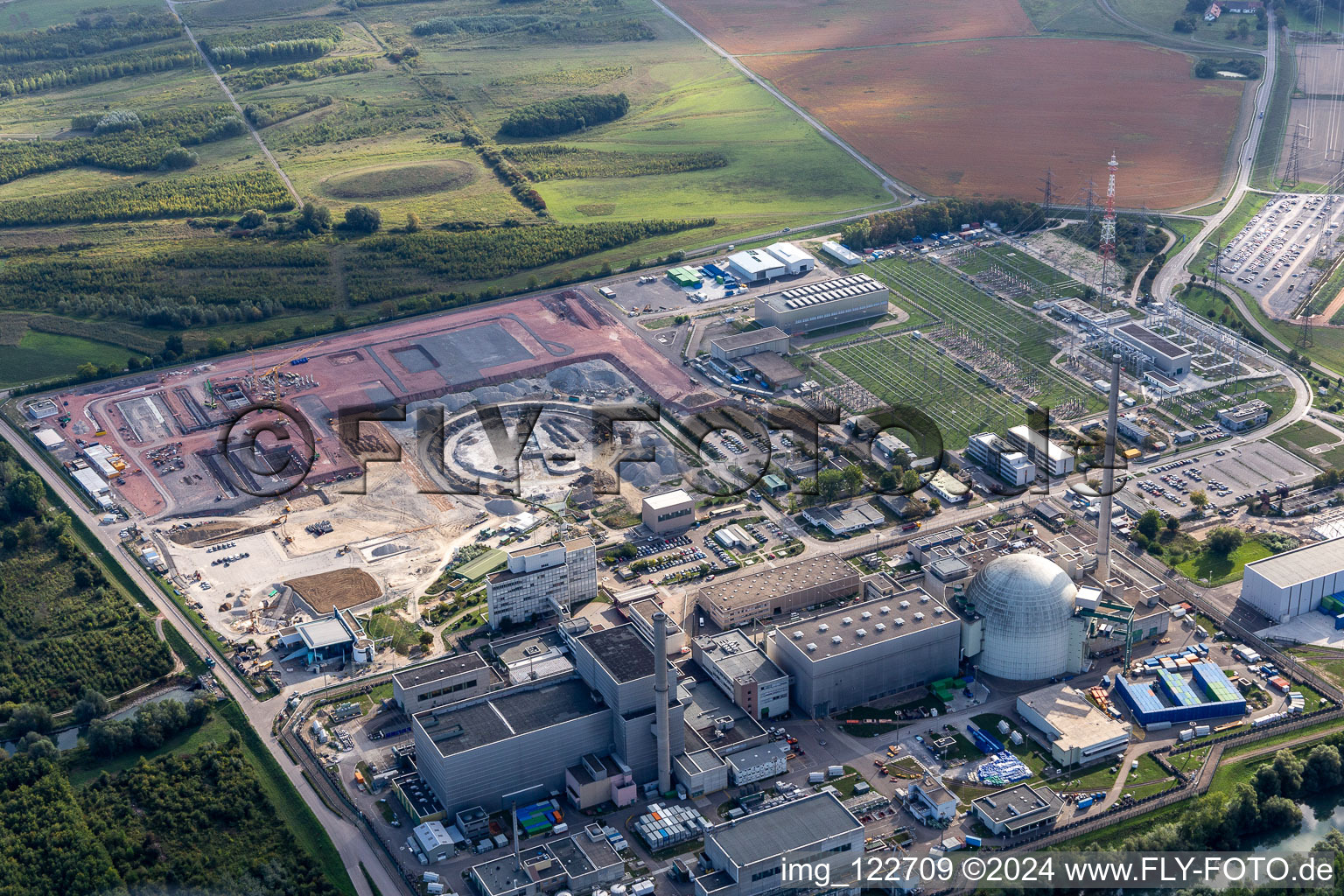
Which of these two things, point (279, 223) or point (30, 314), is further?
point (279, 223)

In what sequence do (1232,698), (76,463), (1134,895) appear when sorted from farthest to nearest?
(76,463) < (1232,698) < (1134,895)

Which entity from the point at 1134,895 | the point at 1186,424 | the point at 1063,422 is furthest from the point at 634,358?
the point at 1134,895

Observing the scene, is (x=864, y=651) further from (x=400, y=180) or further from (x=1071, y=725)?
(x=400, y=180)

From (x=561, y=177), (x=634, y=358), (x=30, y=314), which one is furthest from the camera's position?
(x=561, y=177)

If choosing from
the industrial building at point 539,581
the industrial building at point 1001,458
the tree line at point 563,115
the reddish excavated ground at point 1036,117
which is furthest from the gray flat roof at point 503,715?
the tree line at point 563,115

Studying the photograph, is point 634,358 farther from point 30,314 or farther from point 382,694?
point 30,314

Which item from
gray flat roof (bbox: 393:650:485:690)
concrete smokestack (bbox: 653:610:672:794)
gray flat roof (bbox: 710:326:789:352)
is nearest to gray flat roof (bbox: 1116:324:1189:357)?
gray flat roof (bbox: 710:326:789:352)

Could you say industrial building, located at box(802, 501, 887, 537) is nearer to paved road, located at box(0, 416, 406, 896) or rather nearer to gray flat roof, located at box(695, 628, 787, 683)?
gray flat roof, located at box(695, 628, 787, 683)
